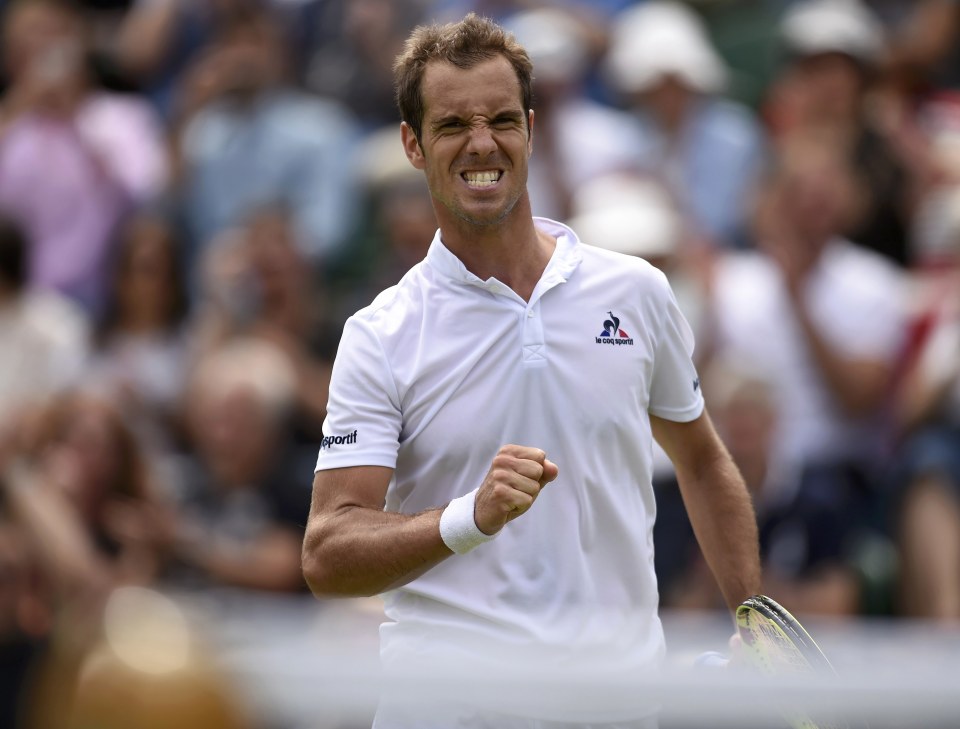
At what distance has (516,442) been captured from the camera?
162 inches

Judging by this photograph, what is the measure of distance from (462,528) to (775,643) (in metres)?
0.85

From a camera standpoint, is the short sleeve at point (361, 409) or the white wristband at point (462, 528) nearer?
the white wristband at point (462, 528)

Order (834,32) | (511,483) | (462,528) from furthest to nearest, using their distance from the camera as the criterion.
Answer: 1. (834,32)
2. (462,528)
3. (511,483)

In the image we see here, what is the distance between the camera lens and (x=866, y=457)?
24.6ft

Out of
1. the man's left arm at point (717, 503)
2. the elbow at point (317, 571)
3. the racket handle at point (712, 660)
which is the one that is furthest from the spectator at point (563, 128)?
the elbow at point (317, 571)

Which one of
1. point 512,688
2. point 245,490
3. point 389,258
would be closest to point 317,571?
point 512,688

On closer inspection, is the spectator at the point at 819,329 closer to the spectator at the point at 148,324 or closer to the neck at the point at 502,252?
the spectator at the point at 148,324

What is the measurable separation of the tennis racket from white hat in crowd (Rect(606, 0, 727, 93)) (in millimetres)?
4892

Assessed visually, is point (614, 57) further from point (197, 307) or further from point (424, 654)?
point (424, 654)

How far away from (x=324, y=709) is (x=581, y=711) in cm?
135

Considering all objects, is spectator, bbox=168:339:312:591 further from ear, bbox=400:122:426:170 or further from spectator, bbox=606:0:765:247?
ear, bbox=400:122:426:170

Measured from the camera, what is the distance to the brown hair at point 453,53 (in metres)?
4.18

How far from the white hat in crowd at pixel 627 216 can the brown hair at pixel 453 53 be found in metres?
3.27

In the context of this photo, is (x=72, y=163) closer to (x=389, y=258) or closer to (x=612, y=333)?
(x=389, y=258)
